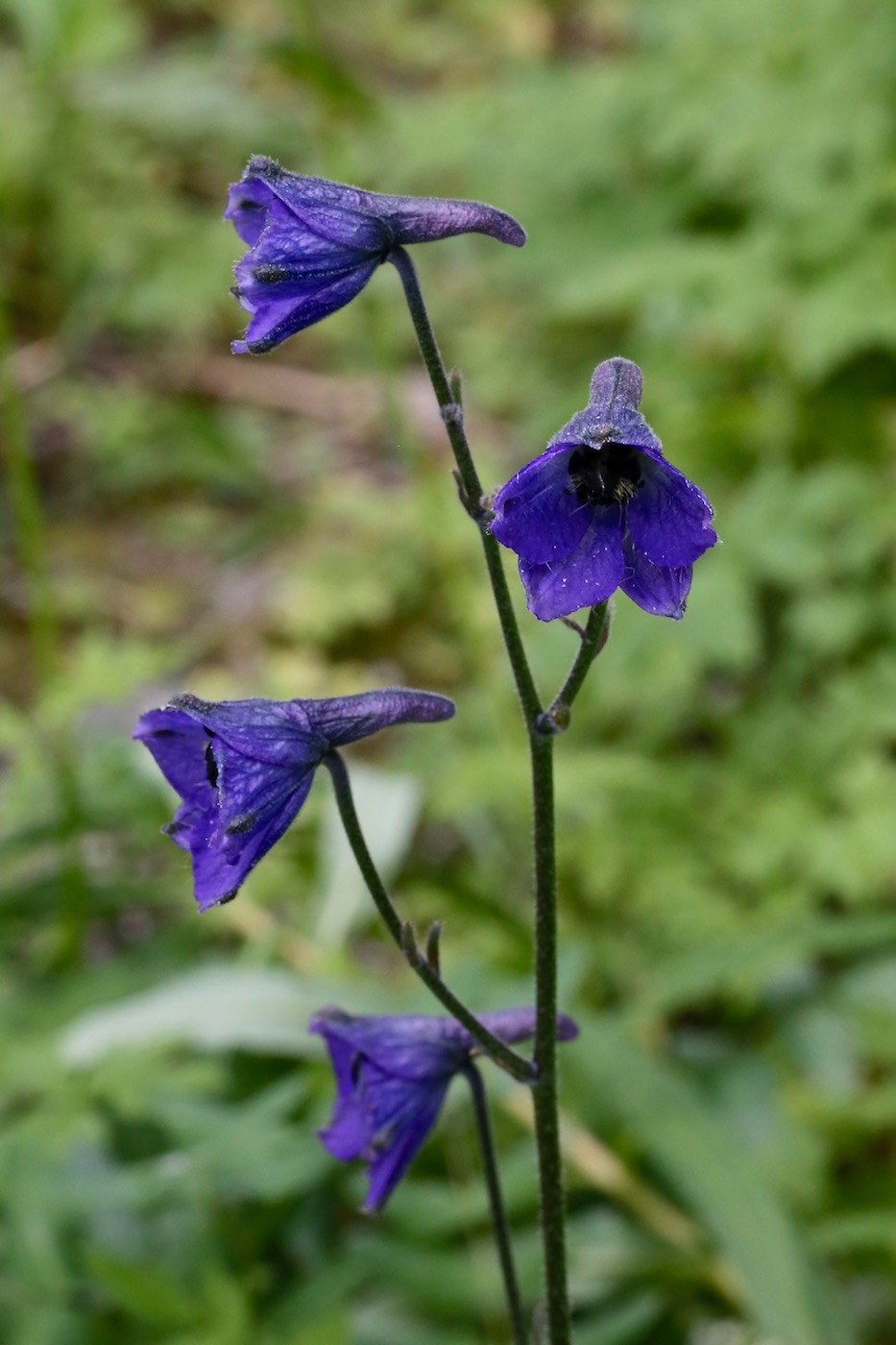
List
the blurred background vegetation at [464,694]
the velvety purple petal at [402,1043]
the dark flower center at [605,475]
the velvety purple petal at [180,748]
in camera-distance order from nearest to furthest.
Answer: the dark flower center at [605,475] → the velvety purple petal at [180,748] → the velvety purple petal at [402,1043] → the blurred background vegetation at [464,694]

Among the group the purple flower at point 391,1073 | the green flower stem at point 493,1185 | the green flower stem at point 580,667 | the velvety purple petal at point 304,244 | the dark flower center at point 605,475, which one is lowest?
the green flower stem at point 493,1185

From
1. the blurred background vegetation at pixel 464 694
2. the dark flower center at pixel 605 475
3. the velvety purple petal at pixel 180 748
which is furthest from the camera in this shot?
the blurred background vegetation at pixel 464 694

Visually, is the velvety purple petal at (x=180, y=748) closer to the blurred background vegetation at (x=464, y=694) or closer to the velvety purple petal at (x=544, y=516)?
the velvety purple petal at (x=544, y=516)

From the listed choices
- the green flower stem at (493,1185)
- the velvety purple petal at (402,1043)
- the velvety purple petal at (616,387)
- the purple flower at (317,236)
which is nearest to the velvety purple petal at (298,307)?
the purple flower at (317,236)

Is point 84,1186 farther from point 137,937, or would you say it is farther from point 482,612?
point 482,612

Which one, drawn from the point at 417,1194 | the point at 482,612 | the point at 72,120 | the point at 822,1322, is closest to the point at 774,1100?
the point at 822,1322

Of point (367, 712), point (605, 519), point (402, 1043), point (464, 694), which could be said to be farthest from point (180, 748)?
point (464, 694)
